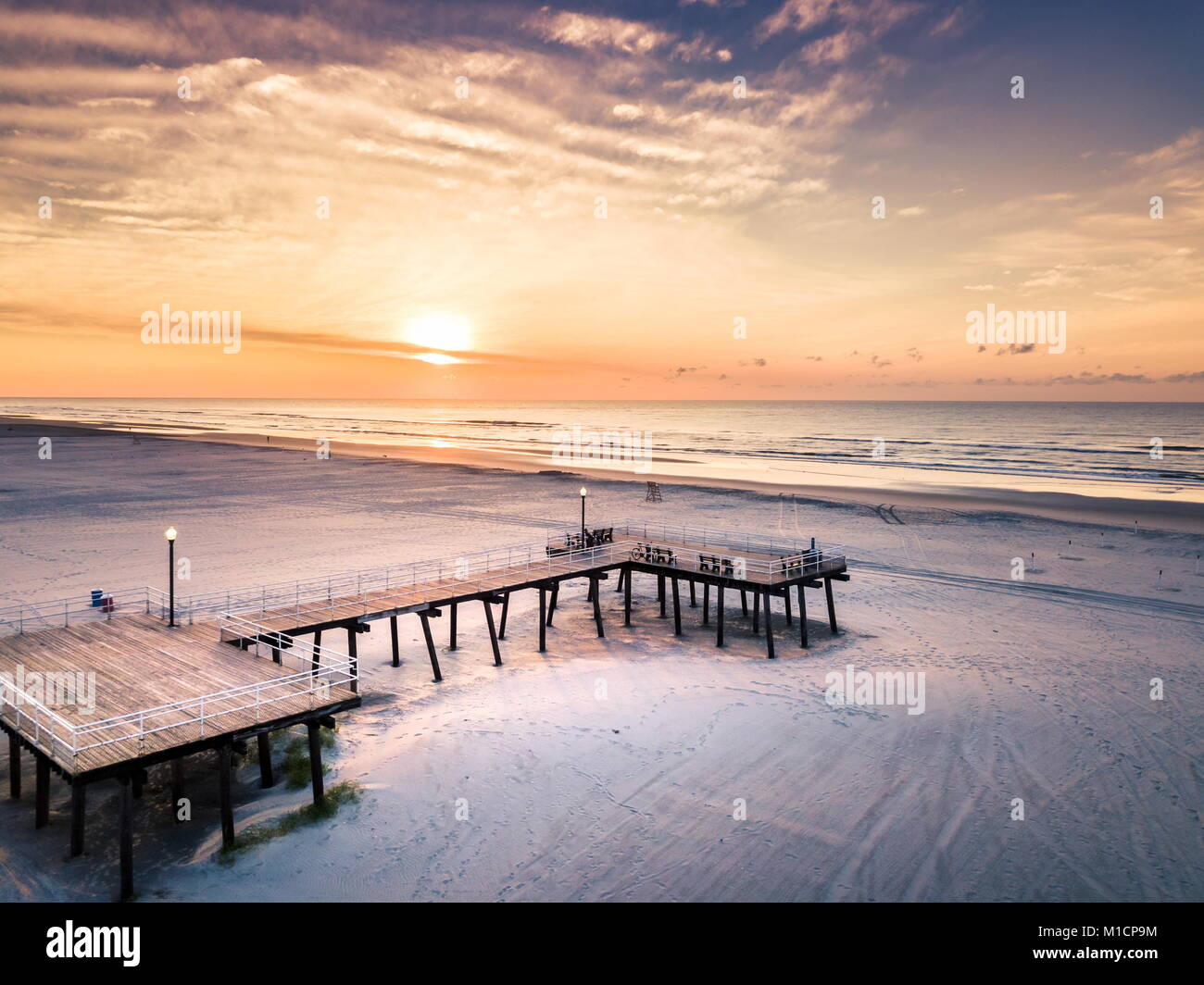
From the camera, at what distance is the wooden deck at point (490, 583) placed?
20344 millimetres

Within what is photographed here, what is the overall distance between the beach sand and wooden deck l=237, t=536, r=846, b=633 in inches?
84.3

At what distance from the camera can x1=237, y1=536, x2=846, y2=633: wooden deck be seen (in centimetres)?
2034

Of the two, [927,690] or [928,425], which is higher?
[928,425]

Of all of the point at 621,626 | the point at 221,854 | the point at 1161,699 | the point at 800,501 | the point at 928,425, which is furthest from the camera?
the point at 928,425

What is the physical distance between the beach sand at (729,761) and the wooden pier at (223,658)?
88 centimetres

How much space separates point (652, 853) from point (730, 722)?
18.8 feet

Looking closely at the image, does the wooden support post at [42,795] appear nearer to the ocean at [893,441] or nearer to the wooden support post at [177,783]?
the wooden support post at [177,783]

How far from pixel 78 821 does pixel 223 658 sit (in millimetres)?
4563

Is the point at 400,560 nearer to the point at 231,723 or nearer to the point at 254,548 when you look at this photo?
the point at 254,548

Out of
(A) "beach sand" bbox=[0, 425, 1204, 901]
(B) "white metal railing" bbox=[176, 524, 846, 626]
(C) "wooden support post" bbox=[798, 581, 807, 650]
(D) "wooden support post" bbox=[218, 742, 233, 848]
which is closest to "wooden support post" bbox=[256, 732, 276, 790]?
(A) "beach sand" bbox=[0, 425, 1204, 901]

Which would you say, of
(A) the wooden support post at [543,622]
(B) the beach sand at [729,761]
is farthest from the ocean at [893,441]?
(A) the wooden support post at [543,622]

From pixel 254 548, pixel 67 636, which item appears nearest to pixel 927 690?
pixel 67 636

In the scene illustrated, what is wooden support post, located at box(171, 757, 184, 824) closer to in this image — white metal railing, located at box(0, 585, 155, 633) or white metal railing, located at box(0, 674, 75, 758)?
white metal railing, located at box(0, 674, 75, 758)

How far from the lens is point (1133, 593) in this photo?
29.8 meters
